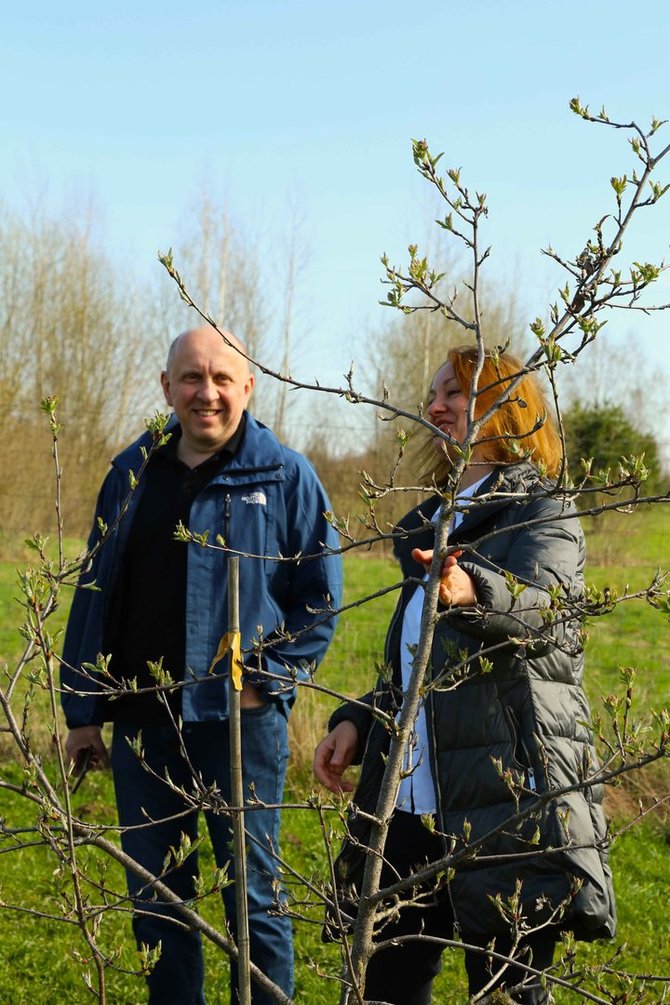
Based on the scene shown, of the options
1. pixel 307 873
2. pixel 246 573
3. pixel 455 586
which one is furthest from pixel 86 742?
pixel 307 873

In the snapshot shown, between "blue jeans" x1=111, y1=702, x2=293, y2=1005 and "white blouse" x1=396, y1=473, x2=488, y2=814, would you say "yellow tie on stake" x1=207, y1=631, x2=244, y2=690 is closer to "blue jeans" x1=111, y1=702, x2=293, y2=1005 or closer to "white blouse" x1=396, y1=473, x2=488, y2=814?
"white blouse" x1=396, y1=473, x2=488, y2=814

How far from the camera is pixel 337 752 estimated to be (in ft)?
9.35

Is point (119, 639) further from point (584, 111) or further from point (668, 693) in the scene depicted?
point (668, 693)

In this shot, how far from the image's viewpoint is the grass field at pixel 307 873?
171 inches

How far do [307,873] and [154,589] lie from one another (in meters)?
2.54

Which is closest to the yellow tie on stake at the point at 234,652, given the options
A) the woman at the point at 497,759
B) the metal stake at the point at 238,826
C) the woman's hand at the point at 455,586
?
the metal stake at the point at 238,826

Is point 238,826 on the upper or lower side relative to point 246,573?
lower

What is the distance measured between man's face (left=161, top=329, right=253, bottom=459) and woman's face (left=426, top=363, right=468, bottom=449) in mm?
1032

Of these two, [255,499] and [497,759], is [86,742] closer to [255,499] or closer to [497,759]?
[255,499]

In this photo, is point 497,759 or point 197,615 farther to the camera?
point 197,615

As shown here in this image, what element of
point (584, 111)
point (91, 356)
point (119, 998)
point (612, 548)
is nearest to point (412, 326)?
point (91, 356)

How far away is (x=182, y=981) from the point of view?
3.47m

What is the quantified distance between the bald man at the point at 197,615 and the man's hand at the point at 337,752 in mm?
495

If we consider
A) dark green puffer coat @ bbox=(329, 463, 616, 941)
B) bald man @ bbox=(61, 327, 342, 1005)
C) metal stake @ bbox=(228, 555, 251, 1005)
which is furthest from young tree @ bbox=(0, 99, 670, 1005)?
bald man @ bbox=(61, 327, 342, 1005)
